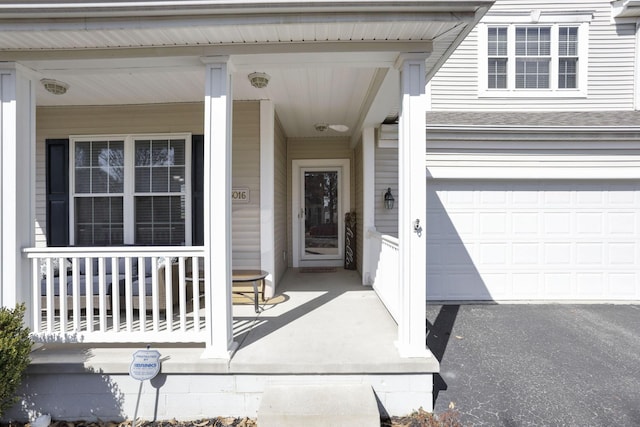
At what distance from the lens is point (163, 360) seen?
8.25 feet

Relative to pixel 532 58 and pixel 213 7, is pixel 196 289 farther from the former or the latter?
pixel 532 58

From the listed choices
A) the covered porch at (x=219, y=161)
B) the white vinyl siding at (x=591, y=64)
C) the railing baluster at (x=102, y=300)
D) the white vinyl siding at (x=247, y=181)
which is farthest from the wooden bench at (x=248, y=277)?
the white vinyl siding at (x=591, y=64)

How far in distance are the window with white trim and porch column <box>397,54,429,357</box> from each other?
3108 mm

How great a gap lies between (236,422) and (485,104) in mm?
6166

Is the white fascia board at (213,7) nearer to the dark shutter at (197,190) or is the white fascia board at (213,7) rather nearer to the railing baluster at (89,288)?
the railing baluster at (89,288)

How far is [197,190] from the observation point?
447 centimetres

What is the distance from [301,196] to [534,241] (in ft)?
13.3

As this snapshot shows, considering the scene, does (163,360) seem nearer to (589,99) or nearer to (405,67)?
(405,67)

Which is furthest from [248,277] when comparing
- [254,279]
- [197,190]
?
[197,190]

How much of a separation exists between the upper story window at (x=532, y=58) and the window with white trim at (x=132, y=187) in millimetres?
5441

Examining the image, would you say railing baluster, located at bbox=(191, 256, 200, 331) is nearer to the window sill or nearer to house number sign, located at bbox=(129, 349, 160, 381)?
house number sign, located at bbox=(129, 349, 160, 381)

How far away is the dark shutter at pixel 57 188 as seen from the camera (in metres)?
4.53

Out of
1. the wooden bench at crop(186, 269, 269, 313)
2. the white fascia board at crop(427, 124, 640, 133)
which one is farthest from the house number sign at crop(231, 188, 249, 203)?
the white fascia board at crop(427, 124, 640, 133)

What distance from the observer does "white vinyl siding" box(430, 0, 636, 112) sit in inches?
233
